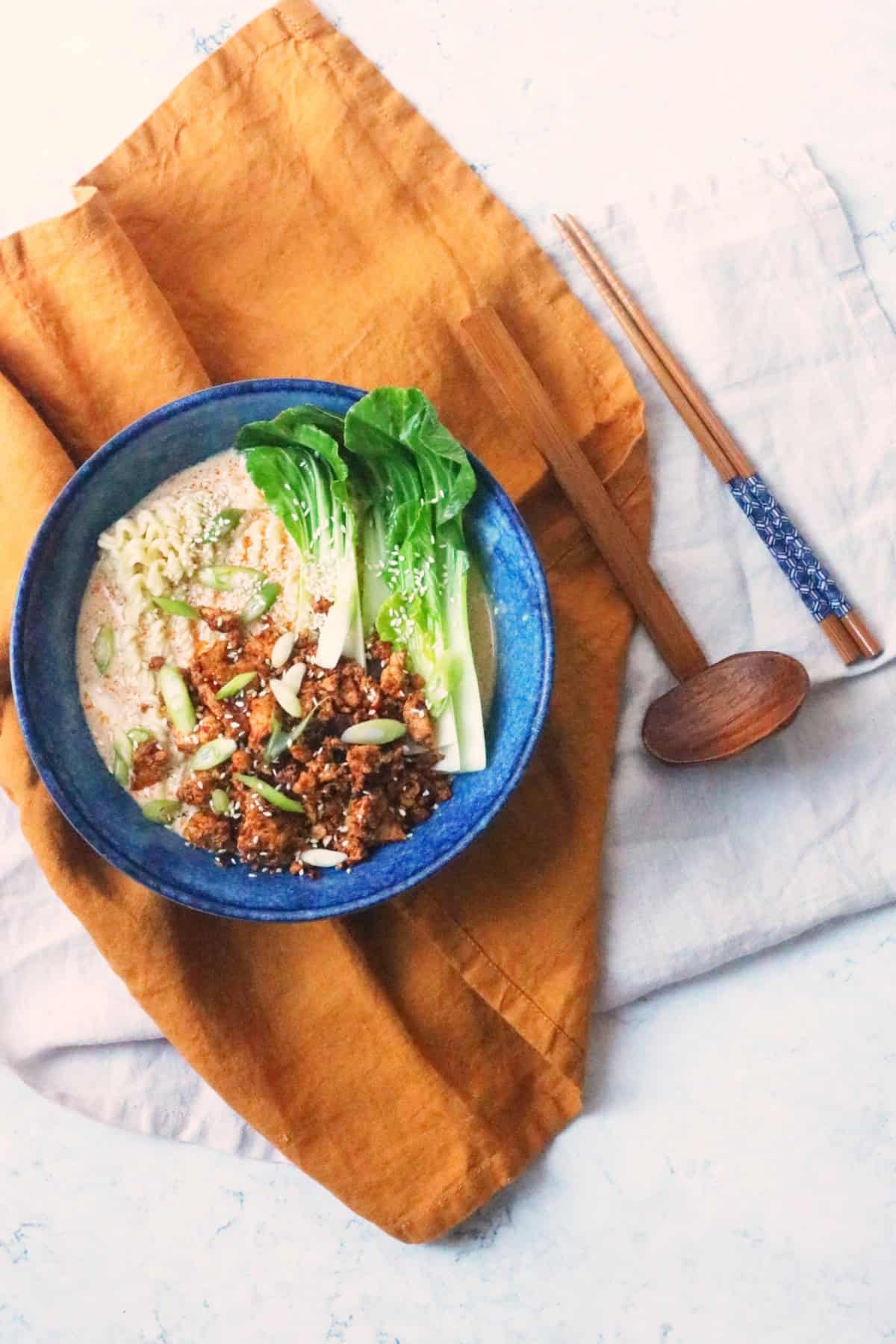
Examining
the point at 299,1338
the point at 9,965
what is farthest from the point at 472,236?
the point at 299,1338

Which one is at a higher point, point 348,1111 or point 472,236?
point 472,236

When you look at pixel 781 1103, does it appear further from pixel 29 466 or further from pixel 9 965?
pixel 29 466

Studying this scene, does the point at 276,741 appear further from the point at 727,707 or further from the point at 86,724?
the point at 727,707

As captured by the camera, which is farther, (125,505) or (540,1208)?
(540,1208)

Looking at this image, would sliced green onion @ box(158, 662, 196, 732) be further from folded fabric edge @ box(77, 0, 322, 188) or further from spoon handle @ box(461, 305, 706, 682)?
folded fabric edge @ box(77, 0, 322, 188)

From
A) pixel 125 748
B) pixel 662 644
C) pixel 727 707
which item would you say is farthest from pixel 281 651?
pixel 727 707

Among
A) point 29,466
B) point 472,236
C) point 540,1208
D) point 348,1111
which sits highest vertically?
point 29,466

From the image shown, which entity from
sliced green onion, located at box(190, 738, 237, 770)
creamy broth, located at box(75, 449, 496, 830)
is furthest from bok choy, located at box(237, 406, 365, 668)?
sliced green onion, located at box(190, 738, 237, 770)

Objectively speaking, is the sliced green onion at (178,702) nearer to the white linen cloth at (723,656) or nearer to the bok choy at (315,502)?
the bok choy at (315,502)
